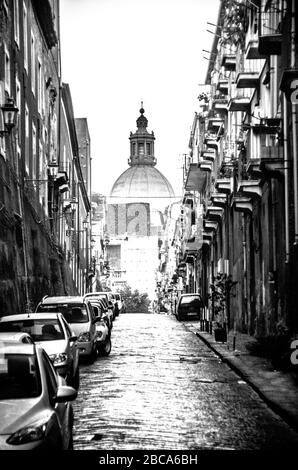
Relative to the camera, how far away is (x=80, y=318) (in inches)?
1004

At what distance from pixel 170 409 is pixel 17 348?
5297 millimetres

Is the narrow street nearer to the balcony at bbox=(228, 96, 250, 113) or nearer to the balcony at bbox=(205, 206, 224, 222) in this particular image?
the balcony at bbox=(228, 96, 250, 113)

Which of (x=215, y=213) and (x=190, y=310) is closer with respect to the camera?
(x=215, y=213)

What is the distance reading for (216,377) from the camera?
69.1ft

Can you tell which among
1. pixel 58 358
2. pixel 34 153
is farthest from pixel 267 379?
pixel 34 153

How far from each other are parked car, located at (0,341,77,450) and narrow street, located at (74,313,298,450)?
1464 mm

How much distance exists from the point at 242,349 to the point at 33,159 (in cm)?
1522

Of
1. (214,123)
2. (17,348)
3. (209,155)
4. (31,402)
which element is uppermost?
(214,123)

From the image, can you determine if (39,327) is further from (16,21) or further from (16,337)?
(16,21)

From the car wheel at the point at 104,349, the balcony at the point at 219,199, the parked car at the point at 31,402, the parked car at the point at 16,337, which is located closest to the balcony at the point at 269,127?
the car wheel at the point at 104,349

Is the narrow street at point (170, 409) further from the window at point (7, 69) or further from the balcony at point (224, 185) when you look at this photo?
the balcony at point (224, 185)

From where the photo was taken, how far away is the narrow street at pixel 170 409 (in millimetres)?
11789
